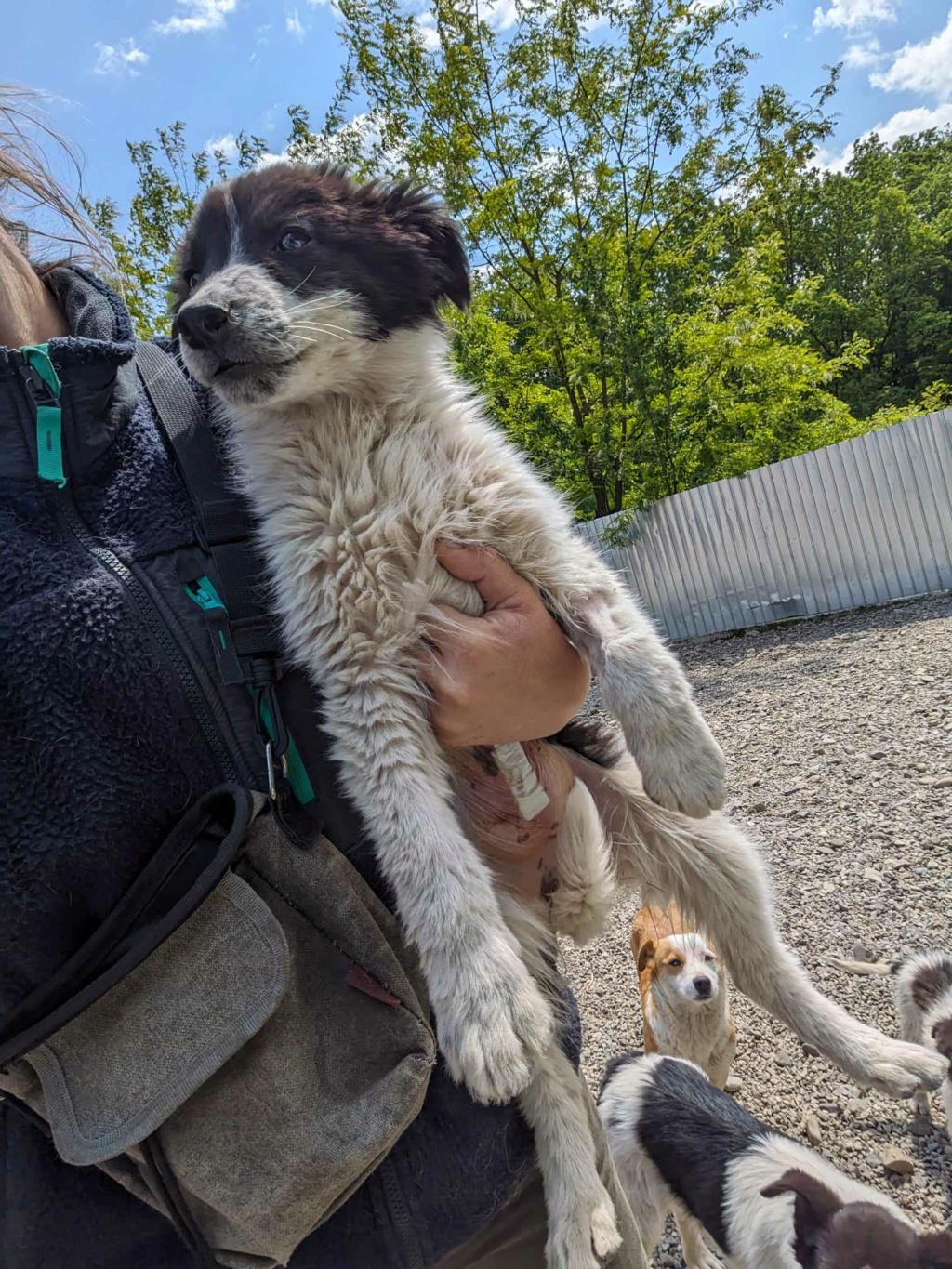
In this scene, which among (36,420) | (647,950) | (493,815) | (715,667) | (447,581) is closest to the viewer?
(36,420)

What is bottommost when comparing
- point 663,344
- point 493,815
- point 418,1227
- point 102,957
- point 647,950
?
point 647,950

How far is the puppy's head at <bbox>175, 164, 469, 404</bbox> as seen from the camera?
182 cm

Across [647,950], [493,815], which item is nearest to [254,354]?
[493,815]

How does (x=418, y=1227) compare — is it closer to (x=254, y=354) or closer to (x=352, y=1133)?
(x=352, y=1133)

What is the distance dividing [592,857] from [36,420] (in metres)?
1.52

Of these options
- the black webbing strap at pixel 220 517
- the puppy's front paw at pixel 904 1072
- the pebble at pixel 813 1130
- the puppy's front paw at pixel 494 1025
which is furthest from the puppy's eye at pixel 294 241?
the pebble at pixel 813 1130

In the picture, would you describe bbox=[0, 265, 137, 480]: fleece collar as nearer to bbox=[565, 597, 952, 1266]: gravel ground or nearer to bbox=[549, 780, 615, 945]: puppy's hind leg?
bbox=[549, 780, 615, 945]: puppy's hind leg

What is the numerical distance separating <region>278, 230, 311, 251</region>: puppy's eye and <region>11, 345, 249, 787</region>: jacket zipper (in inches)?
41.7

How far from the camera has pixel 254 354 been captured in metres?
1.83

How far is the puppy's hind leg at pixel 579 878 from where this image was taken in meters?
1.92

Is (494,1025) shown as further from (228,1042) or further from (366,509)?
(366,509)

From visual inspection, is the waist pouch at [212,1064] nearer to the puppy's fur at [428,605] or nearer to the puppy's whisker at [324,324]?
the puppy's fur at [428,605]

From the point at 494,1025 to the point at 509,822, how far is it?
550 millimetres

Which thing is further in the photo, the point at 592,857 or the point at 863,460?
the point at 863,460
